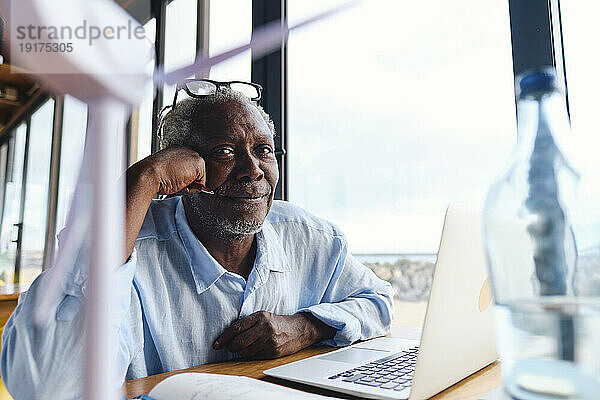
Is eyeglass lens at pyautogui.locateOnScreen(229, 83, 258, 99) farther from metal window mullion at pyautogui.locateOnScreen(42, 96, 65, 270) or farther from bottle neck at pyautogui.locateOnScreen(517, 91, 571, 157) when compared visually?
metal window mullion at pyautogui.locateOnScreen(42, 96, 65, 270)

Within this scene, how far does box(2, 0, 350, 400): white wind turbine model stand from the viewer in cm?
20

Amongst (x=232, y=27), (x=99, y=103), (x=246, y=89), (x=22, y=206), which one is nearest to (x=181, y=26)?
(x=232, y=27)

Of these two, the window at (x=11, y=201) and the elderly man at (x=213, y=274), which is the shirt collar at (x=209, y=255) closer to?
the elderly man at (x=213, y=274)

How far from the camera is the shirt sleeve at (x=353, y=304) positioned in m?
1.04

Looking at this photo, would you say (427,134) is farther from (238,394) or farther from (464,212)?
(238,394)

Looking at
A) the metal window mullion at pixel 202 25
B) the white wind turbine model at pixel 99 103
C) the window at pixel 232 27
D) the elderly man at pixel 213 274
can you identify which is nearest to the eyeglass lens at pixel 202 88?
the elderly man at pixel 213 274

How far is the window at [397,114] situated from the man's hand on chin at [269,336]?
2.03 feet

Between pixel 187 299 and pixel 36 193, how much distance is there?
4019 mm

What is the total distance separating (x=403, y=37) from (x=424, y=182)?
0.50 metres

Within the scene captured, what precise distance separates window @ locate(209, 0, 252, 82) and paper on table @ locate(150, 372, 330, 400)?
1.57 metres

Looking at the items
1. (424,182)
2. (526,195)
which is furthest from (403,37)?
(526,195)

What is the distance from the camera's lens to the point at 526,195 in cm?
44

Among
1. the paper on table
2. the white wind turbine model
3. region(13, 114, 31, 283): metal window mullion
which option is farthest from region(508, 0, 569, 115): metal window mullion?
region(13, 114, 31, 283): metal window mullion

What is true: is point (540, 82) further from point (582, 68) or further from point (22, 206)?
point (22, 206)
